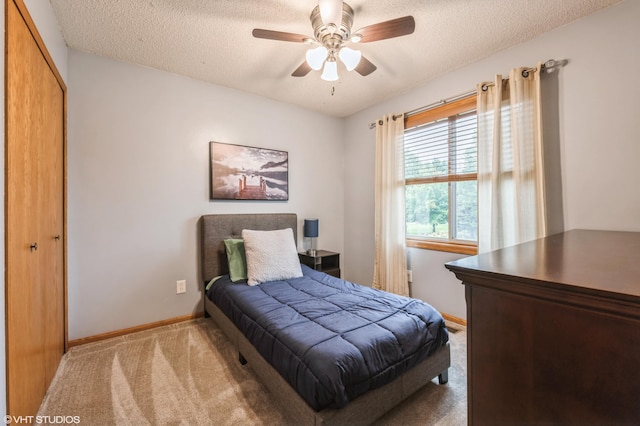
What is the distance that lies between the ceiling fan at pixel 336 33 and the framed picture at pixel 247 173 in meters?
1.42

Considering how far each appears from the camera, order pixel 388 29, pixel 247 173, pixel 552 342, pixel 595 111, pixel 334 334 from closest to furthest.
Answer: pixel 552 342, pixel 334 334, pixel 388 29, pixel 595 111, pixel 247 173

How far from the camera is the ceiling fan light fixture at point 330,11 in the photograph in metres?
1.49

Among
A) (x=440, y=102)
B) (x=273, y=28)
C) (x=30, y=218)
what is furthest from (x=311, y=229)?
(x=30, y=218)

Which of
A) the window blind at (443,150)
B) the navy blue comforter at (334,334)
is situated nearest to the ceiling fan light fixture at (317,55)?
the window blind at (443,150)

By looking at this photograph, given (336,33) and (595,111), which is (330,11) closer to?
(336,33)

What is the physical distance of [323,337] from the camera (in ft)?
4.71

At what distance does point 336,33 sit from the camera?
5.73ft

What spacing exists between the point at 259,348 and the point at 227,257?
1261 mm

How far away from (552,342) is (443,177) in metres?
2.44

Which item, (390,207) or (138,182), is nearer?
(138,182)

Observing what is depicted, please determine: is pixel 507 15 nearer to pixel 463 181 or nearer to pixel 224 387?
pixel 463 181

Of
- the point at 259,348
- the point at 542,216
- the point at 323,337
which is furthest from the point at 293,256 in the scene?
the point at 542,216

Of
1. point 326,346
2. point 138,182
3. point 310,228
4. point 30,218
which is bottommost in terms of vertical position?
point 326,346

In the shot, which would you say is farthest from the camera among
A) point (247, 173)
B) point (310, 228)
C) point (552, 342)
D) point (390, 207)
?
point (310, 228)
